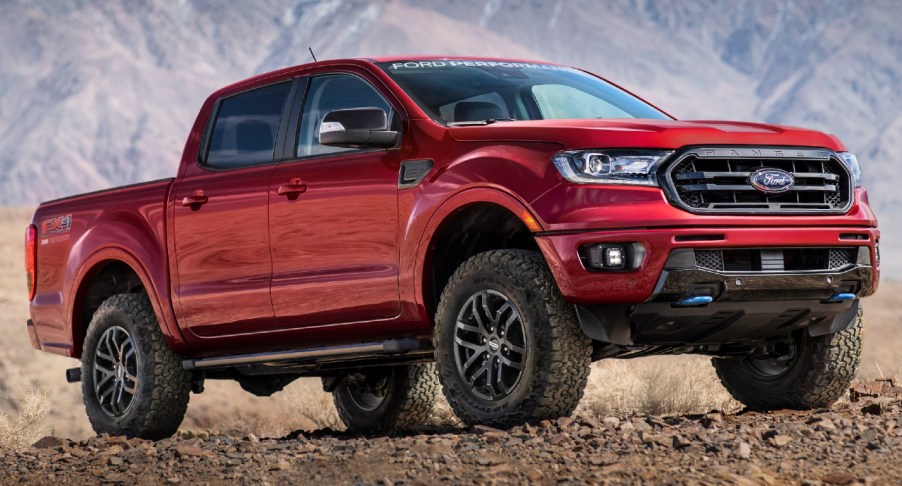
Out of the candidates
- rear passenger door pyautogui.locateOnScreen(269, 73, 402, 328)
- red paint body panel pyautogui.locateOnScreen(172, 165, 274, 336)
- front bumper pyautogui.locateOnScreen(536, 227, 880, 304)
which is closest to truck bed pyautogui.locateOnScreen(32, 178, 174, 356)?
red paint body panel pyautogui.locateOnScreen(172, 165, 274, 336)

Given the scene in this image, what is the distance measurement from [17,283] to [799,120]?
104 metres

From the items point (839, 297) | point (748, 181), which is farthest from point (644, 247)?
point (839, 297)

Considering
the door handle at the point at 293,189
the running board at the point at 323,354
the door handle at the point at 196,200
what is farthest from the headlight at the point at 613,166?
the door handle at the point at 196,200

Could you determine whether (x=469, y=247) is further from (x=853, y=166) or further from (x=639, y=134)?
(x=853, y=166)

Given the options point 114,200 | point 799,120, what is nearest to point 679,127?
point 114,200

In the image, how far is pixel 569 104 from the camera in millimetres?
7934

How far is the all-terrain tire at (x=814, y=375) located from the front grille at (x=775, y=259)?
0.78 metres

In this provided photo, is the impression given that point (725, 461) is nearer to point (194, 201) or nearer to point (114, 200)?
point (194, 201)

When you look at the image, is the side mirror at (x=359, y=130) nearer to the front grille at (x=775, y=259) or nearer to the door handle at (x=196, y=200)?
the door handle at (x=196, y=200)

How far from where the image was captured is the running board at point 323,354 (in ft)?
23.4

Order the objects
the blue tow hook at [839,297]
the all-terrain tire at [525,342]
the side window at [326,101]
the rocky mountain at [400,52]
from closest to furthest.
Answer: the all-terrain tire at [525,342] < the blue tow hook at [839,297] < the side window at [326,101] < the rocky mountain at [400,52]

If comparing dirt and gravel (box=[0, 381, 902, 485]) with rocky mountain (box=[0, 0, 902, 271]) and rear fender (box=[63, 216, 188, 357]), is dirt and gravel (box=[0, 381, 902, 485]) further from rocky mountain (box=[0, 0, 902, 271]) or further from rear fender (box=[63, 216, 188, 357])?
rocky mountain (box=[0, 0, 902, 271])

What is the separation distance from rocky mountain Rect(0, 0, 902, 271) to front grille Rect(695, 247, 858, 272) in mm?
109301

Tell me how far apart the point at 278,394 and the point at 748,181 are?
63.0 feet
